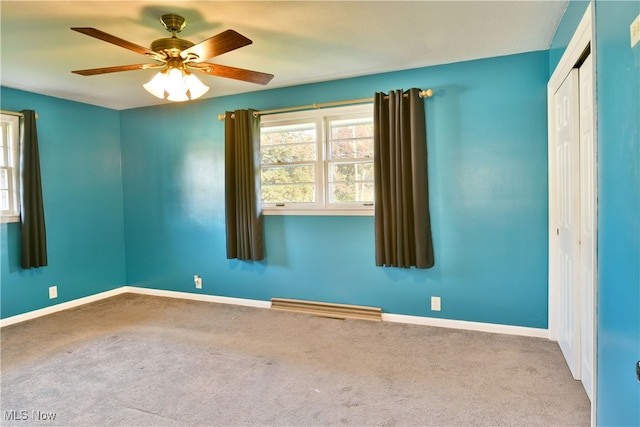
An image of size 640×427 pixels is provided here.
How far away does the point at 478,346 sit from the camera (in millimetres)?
2889

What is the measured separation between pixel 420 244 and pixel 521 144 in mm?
1136

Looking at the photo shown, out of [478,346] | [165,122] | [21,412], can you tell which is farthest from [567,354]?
[165,122]

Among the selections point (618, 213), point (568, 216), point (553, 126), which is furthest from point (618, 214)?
point (553, 126)

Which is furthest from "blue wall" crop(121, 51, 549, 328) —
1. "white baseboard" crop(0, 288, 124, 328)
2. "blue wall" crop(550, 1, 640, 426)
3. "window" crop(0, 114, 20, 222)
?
"blue wall" crop(550, 1, 640, 426)

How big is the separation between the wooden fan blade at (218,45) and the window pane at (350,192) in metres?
1.85

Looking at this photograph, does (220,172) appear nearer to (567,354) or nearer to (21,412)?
(21,412)

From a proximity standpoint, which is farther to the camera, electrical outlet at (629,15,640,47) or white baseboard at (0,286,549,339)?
white baseboard at (0,286,549,339)

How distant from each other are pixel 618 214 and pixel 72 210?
4813mm

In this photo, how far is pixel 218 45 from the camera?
2.00 m

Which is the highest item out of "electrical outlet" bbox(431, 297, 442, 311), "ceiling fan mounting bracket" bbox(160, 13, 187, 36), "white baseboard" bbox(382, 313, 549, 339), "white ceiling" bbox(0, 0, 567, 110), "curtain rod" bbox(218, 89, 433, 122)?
"white ceiling" bbox(0, 0, 567, 110)

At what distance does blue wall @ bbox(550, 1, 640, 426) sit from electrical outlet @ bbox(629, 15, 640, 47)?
2 cm

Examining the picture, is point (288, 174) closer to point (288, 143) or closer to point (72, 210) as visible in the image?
point (288, 143)

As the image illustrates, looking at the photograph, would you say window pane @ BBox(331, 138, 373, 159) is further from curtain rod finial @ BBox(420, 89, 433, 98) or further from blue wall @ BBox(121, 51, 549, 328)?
curtain rod finial @ BBox(420, 89, 433, 98)

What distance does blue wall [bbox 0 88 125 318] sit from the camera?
3713 mm
